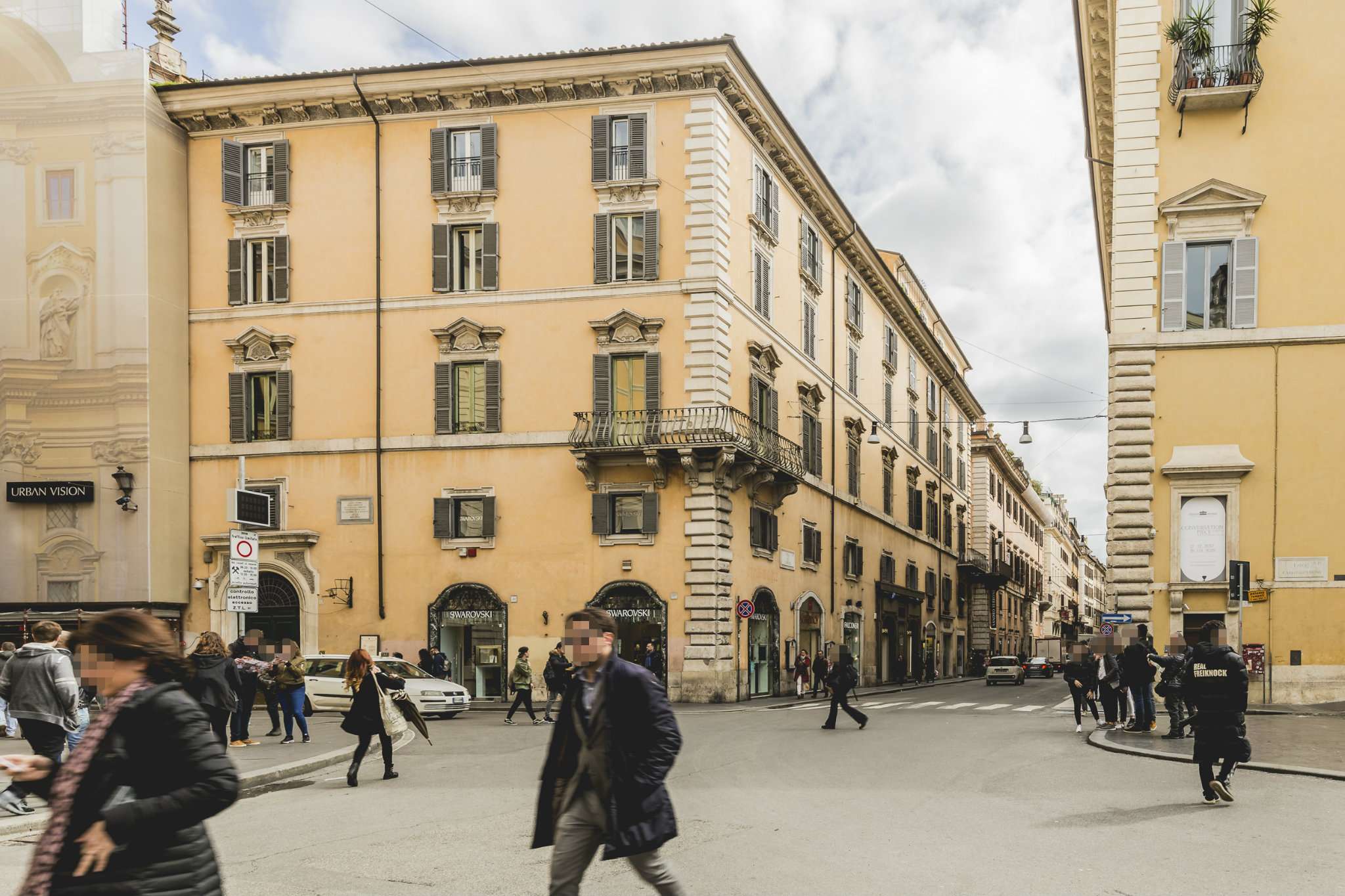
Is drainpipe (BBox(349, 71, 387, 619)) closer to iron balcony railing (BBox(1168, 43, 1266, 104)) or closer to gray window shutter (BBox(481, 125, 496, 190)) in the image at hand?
gray window shutter (BBox(481, 125, 496, 190))

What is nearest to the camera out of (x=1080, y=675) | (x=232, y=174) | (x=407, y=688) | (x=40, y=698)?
(x=40, y=698)

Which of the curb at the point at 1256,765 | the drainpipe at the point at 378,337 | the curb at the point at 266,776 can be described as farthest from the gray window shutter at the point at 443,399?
the curb at the point at 1256,765

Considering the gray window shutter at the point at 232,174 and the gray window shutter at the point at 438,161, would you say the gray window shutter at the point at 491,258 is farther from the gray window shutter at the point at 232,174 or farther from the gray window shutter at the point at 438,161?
the gray window shutter at the point at 232,174

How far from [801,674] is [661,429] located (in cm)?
895

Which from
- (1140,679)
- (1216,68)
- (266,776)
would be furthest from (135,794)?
(1216,68)

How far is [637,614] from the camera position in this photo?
31.6 metres

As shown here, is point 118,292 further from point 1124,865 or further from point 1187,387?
point 1124,865

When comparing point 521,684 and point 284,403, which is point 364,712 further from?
point 284,403

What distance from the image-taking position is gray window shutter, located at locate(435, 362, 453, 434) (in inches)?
1292

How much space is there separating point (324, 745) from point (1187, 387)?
693 inches

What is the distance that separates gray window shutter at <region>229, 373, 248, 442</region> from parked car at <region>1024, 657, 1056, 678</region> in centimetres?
4679

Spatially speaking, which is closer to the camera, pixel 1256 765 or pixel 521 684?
pixel 1256 765

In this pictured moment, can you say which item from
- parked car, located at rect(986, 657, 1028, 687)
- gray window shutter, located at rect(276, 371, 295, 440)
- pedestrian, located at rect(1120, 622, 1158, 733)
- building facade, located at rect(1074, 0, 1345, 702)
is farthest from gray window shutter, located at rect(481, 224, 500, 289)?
parked car, located at rect(986, 657, 1028, 687)

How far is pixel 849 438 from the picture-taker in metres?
45.2
